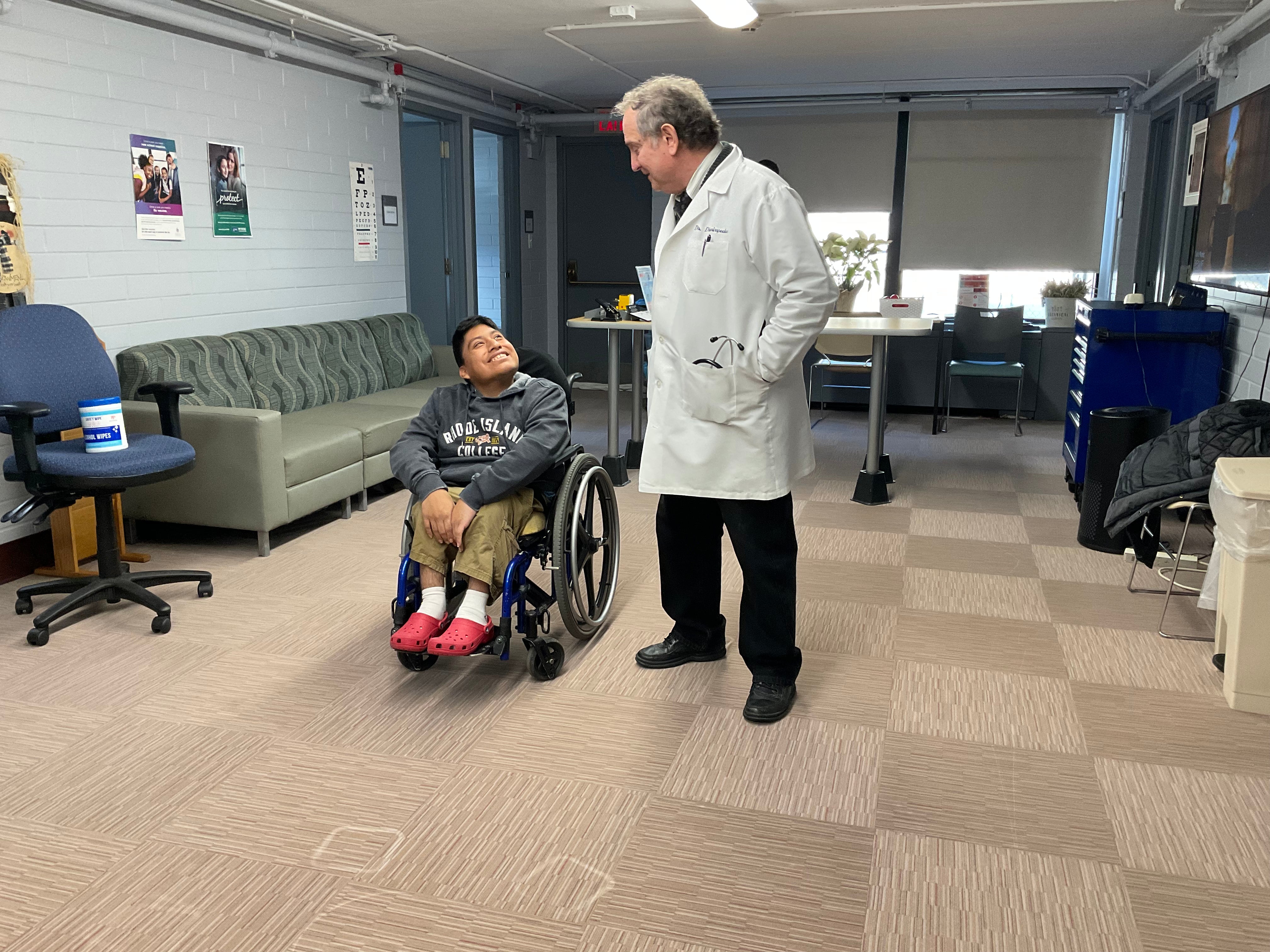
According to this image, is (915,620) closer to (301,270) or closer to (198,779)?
(198,779)


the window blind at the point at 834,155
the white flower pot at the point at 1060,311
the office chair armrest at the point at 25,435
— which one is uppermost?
the window blind at the point at 834,155

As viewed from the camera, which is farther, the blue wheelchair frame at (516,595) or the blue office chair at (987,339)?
the blue office chair at (987,339)

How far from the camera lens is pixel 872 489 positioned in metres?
5.05

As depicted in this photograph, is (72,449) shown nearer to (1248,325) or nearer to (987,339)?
(1248,325)

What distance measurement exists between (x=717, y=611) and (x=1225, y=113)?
388cm

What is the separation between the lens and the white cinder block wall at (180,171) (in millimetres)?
4008

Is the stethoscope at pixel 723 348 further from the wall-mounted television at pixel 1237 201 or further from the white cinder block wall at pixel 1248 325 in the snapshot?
the white cinder block wall at pixel 1248 325

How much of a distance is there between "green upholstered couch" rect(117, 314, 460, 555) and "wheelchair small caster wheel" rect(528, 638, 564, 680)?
174 cm

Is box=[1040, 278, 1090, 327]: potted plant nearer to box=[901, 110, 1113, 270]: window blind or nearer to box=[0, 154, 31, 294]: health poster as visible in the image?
box=[901, 110, 1113, 270]: window blind

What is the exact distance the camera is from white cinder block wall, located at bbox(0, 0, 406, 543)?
4.01 meters

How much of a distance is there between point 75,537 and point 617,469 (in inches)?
102

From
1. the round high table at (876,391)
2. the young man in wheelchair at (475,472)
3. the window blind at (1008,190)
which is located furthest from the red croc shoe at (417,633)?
the window blind at (1008,190)

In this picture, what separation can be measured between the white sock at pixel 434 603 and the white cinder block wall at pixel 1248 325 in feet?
12.1

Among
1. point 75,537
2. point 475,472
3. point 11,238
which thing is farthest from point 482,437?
point 11,238
